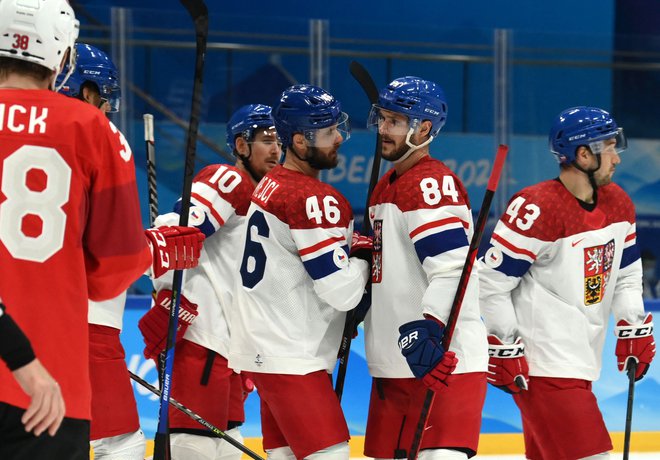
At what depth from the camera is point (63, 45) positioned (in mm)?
1897

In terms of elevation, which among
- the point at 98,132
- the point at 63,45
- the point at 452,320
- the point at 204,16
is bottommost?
the point at 452,320

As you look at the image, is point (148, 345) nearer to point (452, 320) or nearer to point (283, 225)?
point (283, 225)

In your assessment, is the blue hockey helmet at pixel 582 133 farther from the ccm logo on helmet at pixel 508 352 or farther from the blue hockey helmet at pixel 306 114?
the blue hockey helmet at pixel 306 114

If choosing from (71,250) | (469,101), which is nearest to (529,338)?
(71,250)

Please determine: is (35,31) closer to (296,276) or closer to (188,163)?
(188,163)

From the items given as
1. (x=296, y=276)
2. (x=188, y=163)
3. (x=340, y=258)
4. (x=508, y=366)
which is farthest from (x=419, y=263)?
(x=188, y=163)

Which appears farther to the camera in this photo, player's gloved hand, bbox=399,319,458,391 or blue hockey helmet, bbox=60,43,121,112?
blue hockey helmet, bbox=60,43,121,112

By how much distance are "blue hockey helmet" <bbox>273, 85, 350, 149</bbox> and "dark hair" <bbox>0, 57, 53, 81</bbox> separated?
47.2 inches

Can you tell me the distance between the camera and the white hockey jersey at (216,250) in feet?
11.3

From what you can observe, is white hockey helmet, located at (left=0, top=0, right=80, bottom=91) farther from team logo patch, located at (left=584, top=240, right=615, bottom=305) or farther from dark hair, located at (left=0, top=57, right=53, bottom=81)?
team logo patch, located at (left=584, top=240, right=615, bottom=305)

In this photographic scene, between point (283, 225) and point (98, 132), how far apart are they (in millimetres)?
1060

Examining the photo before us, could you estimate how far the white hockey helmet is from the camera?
185 cm

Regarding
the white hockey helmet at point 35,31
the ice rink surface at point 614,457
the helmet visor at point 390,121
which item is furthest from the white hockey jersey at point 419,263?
the ice rink surface at point 614,457

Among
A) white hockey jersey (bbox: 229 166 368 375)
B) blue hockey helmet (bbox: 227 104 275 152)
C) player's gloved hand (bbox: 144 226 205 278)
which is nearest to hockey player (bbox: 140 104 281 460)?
blue hockey helmet (bbox: 227 104 275 152)
